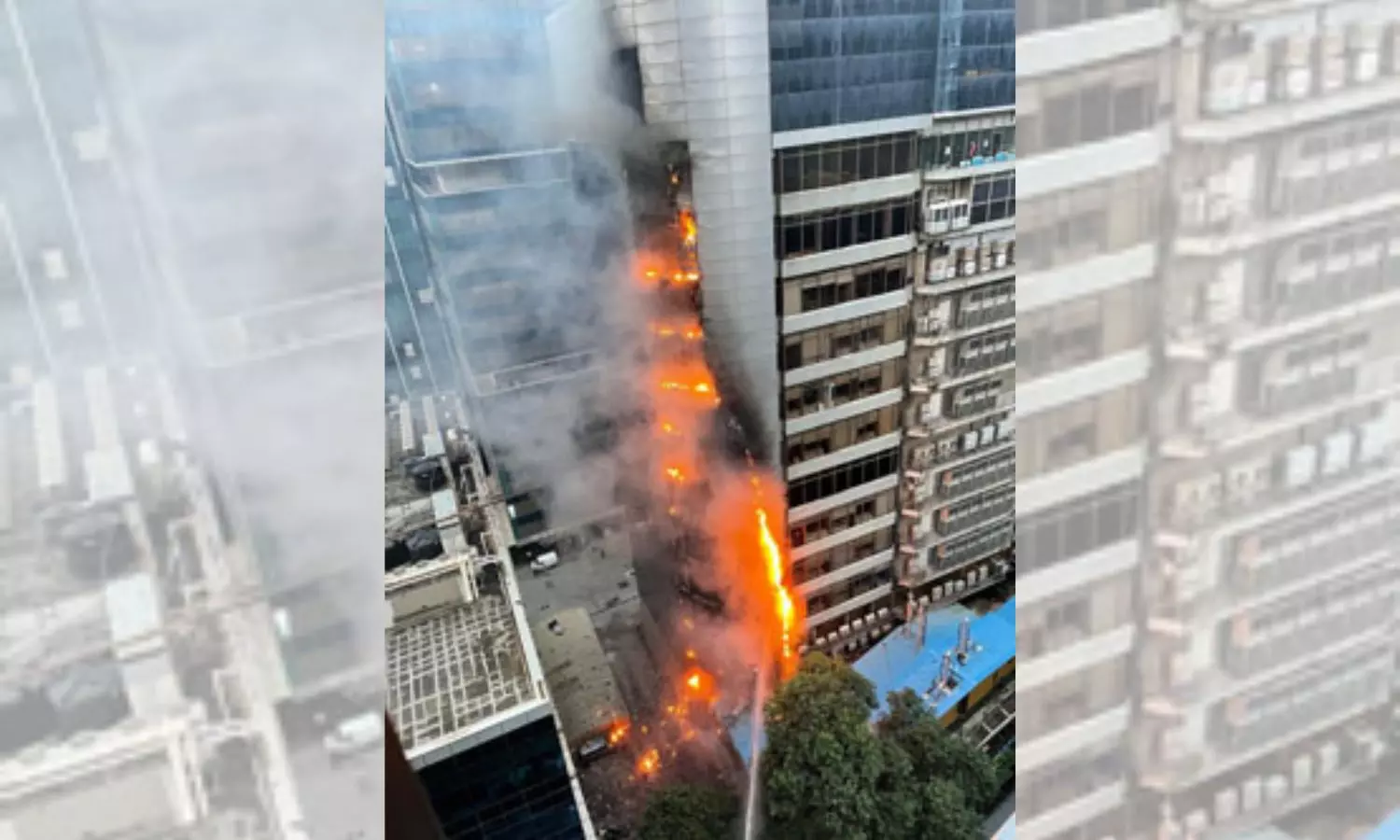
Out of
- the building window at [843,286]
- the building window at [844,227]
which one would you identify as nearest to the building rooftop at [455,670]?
the building window at [843,286]

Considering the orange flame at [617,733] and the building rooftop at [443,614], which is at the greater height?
the building rooftop at [443,614]

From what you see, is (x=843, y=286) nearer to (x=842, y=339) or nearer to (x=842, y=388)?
(x=842, y=339)

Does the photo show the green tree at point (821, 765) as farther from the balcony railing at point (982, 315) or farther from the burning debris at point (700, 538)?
the balcony railing at point (982, 315)

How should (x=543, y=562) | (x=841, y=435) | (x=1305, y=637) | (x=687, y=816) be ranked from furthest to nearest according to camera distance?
(x=543, y=562) < (x=841, y=435) < (x=687, y=816) < (x=1305, y=637)

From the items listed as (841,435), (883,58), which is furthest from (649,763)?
(883,58)

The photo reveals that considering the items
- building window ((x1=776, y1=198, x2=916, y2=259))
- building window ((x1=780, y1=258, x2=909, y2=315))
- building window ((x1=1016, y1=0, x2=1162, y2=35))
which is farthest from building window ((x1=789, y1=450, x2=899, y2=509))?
building window ((x1=1016, y1=0, x2=1162, y2=35))

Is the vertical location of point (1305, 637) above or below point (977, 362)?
above
